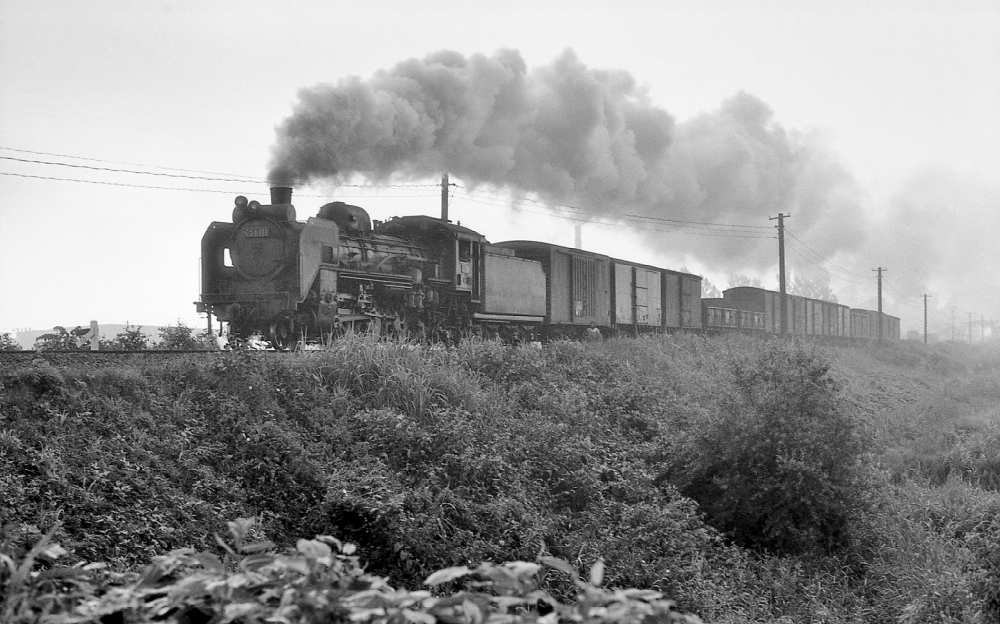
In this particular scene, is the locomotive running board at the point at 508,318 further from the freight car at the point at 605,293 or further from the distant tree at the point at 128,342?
the distant tree at the point at 128,342

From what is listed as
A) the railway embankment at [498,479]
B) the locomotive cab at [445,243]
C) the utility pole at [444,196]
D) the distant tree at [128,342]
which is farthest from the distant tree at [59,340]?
the utility pole at [444,196]

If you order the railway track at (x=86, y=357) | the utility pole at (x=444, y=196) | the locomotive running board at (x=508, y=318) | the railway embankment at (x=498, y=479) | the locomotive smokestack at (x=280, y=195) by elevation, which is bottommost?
the railway embankment at (x=498, y=479)

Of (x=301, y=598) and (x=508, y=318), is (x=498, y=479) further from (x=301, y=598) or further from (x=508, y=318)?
(x=508, y=318)

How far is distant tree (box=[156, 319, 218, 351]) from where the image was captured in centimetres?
1209

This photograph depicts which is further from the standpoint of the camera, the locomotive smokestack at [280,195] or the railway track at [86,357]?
the locomotive smokestack at [280,195]

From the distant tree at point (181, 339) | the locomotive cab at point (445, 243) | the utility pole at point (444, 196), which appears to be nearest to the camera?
the distant tree at point (181, 339)

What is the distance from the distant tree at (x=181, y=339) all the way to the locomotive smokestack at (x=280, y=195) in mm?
3786

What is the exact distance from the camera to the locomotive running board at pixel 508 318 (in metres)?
19.0

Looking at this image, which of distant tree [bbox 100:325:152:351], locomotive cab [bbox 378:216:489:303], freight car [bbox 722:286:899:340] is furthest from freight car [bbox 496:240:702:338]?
distant tree [bbox 100:325:152:351]

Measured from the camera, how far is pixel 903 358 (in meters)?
42.0

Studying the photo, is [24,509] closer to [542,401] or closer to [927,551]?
[542,401]

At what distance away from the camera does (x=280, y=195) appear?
15.7 metres

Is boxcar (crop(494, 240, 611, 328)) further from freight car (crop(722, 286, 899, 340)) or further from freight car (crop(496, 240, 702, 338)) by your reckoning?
freight car (crop(722, 286, 899, 340))

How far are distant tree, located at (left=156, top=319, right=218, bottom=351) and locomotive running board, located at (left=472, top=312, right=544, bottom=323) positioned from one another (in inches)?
292
